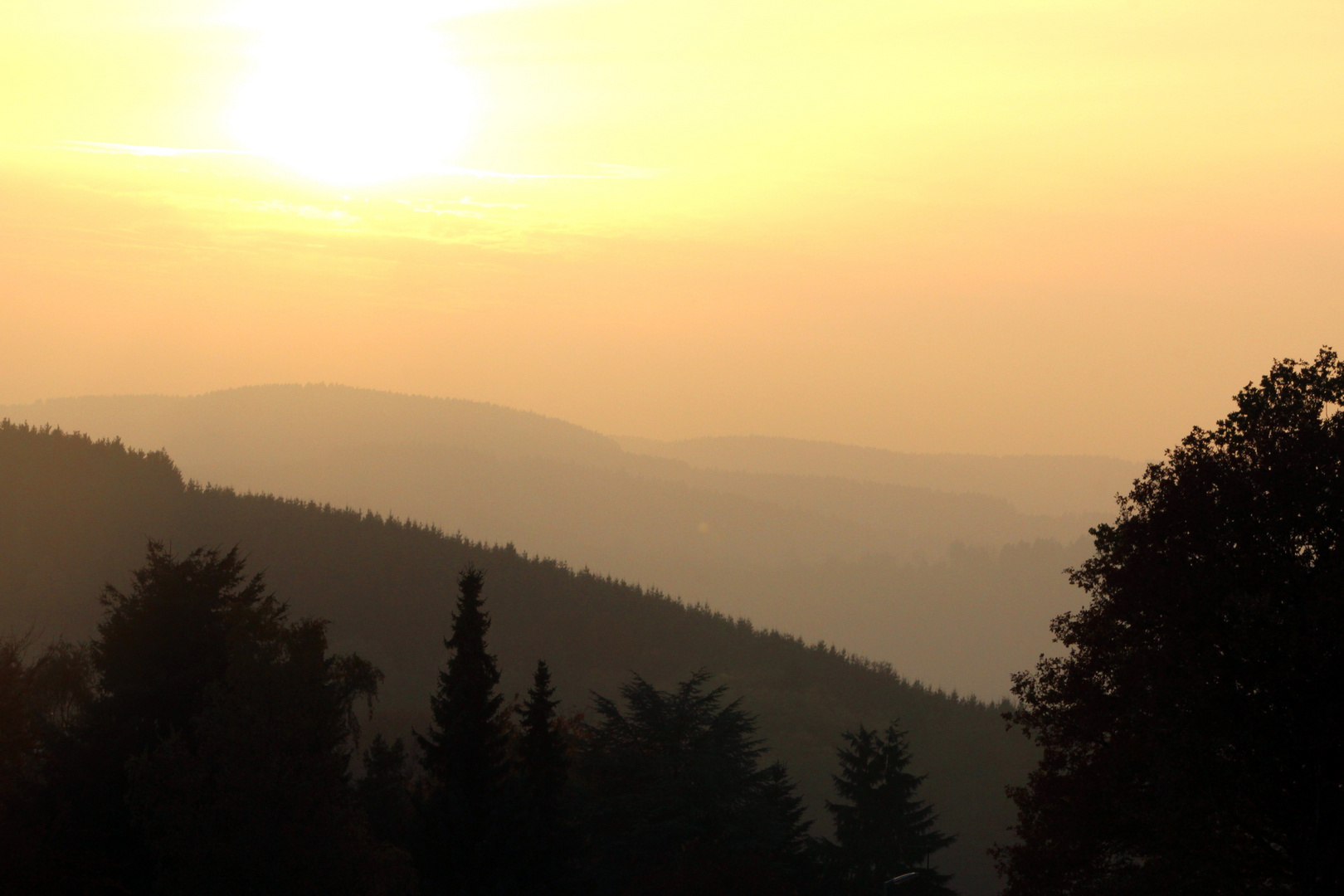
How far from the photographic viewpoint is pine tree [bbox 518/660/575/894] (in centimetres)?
4072

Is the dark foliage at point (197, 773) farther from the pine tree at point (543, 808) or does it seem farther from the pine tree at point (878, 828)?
the pine tree at point (878, 828)

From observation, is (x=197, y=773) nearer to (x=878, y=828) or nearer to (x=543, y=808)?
(x=543, y=808)

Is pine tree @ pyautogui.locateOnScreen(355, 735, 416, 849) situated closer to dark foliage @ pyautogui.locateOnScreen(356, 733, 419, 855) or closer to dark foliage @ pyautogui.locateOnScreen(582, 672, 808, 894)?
dark foliage @ pyautogui.locateOnScreen(356, 733, 419, 855)

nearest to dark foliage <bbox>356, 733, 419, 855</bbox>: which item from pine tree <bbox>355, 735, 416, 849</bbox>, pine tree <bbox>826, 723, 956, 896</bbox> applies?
pine tree <bbox>355, 735, 416, 849</bbox>

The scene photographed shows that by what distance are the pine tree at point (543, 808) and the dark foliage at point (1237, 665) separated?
19.5 m

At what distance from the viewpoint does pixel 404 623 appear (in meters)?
188

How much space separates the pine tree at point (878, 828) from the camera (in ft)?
213

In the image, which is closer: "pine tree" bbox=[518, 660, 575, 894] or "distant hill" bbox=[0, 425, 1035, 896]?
"pine tree" bbox=[518, 660, 575, 894]

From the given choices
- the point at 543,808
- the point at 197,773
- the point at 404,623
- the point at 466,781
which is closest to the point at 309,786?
the point at 197,773

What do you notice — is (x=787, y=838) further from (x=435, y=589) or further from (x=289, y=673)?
(x=435, y=589)

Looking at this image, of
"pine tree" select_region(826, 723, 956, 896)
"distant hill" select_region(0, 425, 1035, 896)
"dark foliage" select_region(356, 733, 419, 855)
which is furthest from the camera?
"distant hill" select_region(0, 425, 1035, 896)

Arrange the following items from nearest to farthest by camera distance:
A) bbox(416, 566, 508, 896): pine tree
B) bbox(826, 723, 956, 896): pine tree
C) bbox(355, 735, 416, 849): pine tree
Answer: bbox(416, 566, 508, 896): pine tree, bbox(355, 735, 416, 849): pine tree, bbox(826, 723, 956, 896): pine tree

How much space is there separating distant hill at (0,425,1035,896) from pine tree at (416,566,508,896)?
109m

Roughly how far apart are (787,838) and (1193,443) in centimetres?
3596
